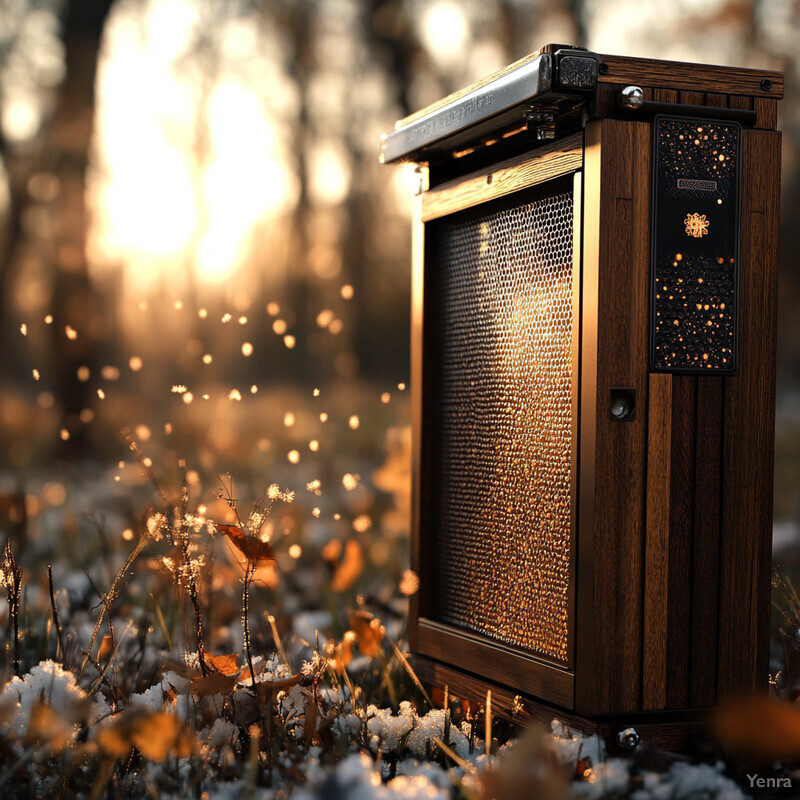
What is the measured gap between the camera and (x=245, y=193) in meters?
9.48

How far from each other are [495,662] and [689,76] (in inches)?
47.4

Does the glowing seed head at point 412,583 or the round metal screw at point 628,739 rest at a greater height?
the glowing seed head at point 412,583

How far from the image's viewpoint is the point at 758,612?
6.39 feet

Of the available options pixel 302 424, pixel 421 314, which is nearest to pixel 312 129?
pixel 302 424

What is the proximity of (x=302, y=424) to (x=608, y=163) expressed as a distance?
9.42 meters

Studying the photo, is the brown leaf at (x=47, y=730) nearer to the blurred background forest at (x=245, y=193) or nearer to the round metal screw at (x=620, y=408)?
→ the round metal screw at (x=620, y=408)

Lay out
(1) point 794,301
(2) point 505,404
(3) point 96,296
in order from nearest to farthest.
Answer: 1. (2) point 505,404
2. (3) point 96,296
3. (1) point 794,301

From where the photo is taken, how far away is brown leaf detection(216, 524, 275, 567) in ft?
6.32

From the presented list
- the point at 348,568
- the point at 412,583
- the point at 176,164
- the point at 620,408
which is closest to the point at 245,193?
the point at 176,164

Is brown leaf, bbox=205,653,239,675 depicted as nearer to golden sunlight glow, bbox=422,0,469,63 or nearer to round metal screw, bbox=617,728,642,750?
round metal screw, bbox=617,728,642,750

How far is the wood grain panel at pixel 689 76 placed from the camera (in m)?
1.86

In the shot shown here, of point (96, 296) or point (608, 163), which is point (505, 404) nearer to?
point (608, 163)

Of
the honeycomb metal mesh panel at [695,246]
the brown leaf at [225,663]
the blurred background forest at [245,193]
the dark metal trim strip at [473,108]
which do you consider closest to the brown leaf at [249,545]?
the brown leaf at [225,663]

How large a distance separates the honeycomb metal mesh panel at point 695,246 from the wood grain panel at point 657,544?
0.07 meters
